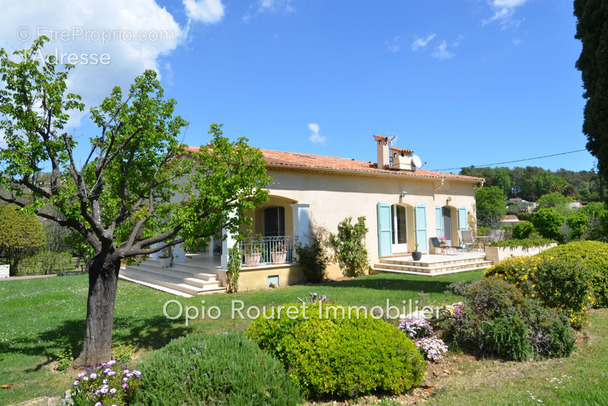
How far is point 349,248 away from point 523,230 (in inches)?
482

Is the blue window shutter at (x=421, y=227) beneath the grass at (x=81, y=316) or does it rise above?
above

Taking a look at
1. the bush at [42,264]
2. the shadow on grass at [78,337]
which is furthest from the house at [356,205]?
the bush at [42,264]

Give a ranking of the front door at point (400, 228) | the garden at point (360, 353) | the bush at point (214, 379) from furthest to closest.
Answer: the front door at point (400, 228)
the garden at point (360, 353)
the bush at point (214, 379)

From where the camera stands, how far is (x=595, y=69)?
9.88 meters

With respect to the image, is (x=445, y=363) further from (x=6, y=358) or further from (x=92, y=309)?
(x=6, y=358)

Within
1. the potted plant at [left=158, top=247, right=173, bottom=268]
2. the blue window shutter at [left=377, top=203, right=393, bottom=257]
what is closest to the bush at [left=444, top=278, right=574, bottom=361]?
the blue window shutter at [left=377, top=203, right=393, bottom=257]

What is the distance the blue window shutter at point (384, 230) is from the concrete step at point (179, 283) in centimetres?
689

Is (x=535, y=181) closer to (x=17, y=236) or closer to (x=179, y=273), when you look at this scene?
(x=179, y=273)

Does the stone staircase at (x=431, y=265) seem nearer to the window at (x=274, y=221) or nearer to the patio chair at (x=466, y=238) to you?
the patio chair at (x=466, y=238)

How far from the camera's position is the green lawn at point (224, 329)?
3.71 m

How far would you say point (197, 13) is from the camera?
7551 millimetres

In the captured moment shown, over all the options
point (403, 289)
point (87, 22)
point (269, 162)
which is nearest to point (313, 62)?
point (269, 162)

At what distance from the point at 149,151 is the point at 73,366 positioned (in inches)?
136

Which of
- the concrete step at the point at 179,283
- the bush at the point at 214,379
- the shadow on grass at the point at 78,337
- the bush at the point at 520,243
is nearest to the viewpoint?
the bush at the point at 214,379
